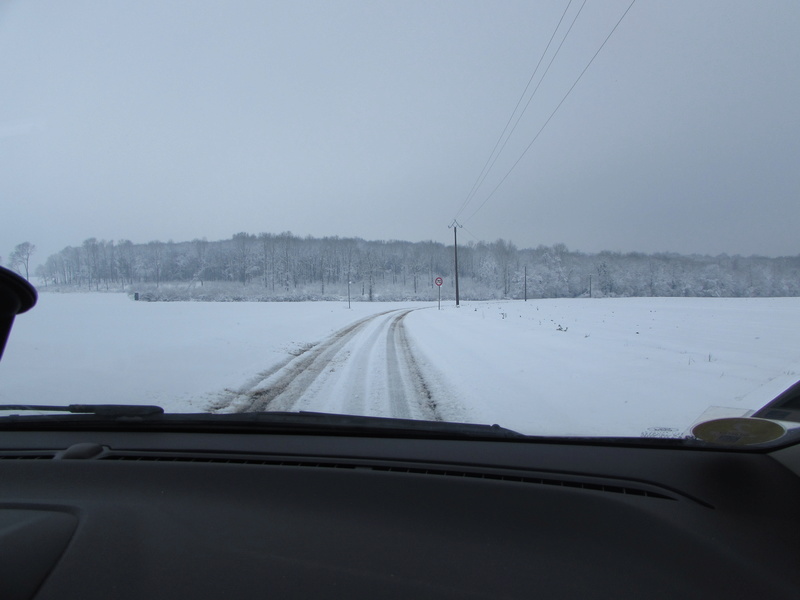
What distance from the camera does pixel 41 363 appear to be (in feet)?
26.6

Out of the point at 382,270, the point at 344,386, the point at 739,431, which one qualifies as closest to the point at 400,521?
the point at 739,431

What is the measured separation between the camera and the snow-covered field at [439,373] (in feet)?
20.1

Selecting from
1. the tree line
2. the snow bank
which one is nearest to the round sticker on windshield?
the snow bank

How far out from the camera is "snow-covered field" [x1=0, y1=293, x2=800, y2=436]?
20.1 feet

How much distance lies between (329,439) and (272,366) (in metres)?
7.70

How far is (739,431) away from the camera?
2.58 metres

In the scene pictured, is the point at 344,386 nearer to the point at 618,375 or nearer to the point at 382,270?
the point at 618,375

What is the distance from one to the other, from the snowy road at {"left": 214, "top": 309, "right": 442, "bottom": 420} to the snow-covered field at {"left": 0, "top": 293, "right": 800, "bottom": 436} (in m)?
0.04

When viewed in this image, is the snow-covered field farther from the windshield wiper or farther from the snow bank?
the windshield wiper

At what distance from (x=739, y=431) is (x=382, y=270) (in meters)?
85.6

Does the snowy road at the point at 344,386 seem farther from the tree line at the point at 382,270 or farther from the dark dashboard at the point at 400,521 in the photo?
the tree line at the point at 382,270

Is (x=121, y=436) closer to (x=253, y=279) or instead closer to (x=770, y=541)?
(x=770, y=541)

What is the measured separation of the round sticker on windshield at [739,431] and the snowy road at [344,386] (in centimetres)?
368

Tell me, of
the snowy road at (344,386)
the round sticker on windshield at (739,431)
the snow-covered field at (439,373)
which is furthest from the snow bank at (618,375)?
the round sticker on windshield at (739,431)
